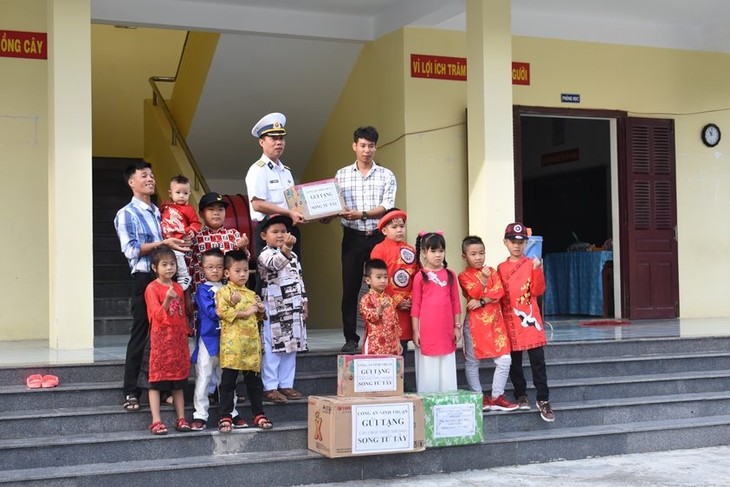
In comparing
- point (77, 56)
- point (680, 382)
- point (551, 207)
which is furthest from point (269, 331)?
point (551, 207)

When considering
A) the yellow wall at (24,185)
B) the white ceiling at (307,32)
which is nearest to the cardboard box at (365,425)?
the yellow wall at (24,185)

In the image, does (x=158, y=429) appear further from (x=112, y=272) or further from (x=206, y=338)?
(x=112, y=272)

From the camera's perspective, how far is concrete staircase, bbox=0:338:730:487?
5578 millimetres

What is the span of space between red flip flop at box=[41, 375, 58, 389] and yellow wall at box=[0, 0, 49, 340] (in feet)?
9.87

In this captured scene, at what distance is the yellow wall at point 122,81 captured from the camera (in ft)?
44.4

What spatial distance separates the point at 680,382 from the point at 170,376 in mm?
4105

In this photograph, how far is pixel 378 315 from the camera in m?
6.23

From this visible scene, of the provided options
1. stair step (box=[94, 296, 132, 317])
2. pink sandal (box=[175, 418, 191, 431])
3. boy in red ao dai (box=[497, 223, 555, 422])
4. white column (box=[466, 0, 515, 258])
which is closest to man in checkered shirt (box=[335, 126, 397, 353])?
boy in red ao dai (box=[497, 223, 555, 422])

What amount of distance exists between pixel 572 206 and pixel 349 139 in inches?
230

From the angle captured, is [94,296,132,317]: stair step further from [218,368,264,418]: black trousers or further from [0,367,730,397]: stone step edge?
[218,368,264,418]: black trousers

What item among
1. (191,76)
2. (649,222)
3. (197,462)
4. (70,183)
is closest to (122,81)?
(191,76)

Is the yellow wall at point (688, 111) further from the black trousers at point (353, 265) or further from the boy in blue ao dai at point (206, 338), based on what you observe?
the boy in blue ao dai at point (206, 338)

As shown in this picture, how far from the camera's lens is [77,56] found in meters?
7.48

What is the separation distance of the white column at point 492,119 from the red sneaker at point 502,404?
203 centimetres
